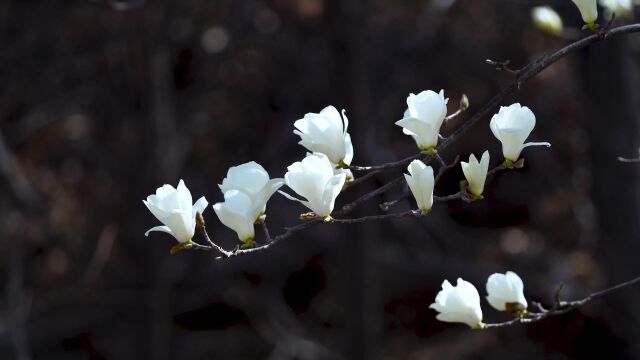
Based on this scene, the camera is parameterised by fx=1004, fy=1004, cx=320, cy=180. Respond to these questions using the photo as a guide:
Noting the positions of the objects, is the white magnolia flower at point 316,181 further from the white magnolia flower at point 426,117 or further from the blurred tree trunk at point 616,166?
the blurred tree trunk at point 616,166

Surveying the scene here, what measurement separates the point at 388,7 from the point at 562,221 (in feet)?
3.37

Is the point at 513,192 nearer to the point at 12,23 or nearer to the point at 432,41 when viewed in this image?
the point at 432,41

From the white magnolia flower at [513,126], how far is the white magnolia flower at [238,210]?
249 millimetres

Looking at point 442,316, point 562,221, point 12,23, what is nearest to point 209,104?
point 12,23

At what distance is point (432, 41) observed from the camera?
134 inches

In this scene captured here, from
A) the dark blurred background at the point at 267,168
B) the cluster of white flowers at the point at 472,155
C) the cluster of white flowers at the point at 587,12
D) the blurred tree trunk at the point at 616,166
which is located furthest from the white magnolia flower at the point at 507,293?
the dark blurred background at the point at 267,168

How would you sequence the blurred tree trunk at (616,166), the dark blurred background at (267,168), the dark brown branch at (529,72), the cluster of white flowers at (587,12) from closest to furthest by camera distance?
1. the dark brown branch at (529,72)
2. the cluster of white flowers at (587,12)
3. the blurred tree trunk at (616,166)
4. the dark blurred background at (267,168)

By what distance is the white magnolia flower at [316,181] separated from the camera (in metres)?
0.92

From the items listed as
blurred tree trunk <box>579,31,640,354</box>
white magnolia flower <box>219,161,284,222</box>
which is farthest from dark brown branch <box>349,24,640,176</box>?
blurred tree trunk <box>579,31,640,354</box>

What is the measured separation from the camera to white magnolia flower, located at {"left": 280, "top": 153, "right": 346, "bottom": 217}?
36.2 inches

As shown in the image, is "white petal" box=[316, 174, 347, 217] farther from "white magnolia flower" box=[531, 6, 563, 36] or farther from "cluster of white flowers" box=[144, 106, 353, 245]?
"white magnolia flower" box=[531, 6, 563, 36]

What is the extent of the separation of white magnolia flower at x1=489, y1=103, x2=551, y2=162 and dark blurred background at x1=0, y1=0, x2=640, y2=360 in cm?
191

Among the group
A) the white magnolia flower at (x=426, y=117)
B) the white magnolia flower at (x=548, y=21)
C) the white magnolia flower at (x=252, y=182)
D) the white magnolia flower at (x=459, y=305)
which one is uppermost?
the white magnolia flower at (x=426, y=117)

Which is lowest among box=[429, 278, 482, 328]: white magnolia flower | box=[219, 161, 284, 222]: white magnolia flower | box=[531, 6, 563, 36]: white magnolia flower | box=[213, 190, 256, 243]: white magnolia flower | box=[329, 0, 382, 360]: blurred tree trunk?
box=[329, 0, 382, 360]: blurred tree trunk
